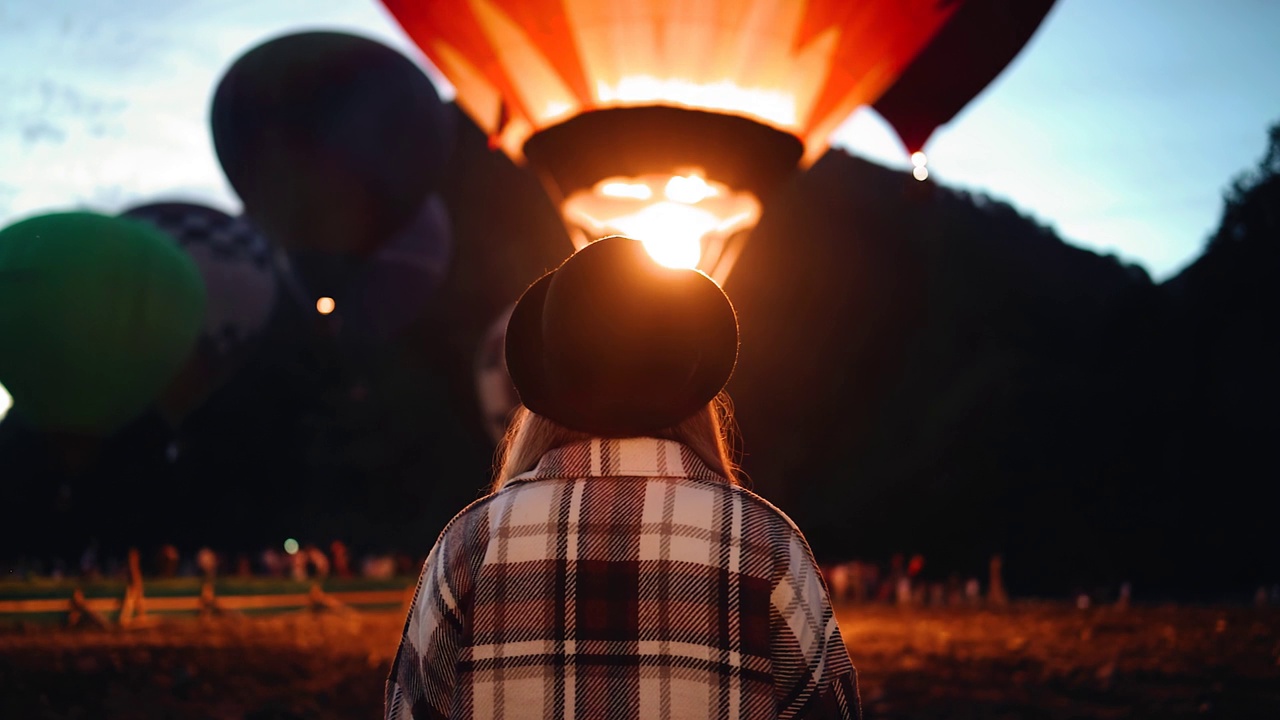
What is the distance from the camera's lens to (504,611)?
1.96 meters

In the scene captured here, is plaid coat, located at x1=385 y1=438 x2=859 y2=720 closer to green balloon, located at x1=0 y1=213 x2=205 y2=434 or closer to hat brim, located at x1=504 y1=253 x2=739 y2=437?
hat brim, located at x1=504 y1=253 x2=739 y2=437

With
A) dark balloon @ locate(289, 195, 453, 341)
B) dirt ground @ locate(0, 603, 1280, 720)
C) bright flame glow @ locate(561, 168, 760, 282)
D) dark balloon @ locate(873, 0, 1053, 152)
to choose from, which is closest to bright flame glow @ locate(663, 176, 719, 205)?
bright flame glow @ locate(561, 168, 760, 282)

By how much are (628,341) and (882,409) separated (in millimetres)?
43558

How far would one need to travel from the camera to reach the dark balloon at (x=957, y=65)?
11.1 meters

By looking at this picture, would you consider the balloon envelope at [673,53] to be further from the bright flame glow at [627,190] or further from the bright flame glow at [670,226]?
the bright flame glow at [670,226]

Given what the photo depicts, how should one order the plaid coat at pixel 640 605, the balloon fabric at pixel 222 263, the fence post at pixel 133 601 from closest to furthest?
1. the plaid coat at pixel 640 605
2. the fence post at pixel 133 601
3. the balloon fabric at pixel 222 263

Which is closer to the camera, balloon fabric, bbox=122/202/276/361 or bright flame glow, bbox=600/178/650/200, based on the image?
bright flame glow, bbox=600/178/650/200

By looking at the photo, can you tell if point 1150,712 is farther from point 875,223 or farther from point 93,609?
point 875,223

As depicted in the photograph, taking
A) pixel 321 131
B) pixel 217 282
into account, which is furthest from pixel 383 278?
pixel 321 131

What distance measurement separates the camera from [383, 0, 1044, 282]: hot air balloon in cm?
851

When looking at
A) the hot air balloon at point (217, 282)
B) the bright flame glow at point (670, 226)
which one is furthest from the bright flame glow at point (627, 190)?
the hot air balloon at point (217, 282)

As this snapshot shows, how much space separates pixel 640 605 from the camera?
1927 millimetres

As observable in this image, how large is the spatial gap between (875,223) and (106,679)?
4784 centimetres

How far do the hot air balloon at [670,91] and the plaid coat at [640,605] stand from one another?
21.5 ft
